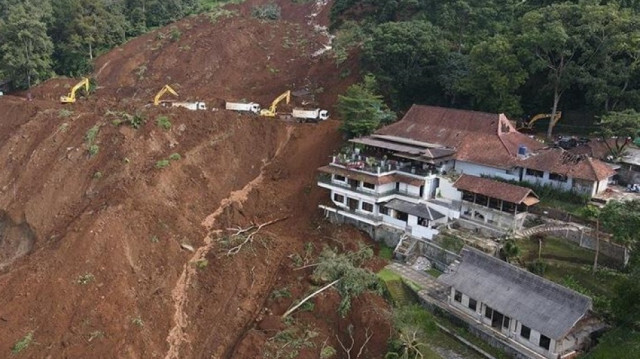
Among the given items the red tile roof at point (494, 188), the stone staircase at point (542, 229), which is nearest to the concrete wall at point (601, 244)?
the stone staircase at point (542, 229)

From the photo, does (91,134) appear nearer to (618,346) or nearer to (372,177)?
(372,177)

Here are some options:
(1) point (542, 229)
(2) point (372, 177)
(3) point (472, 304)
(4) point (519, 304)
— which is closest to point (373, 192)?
(2) point (372, 177)

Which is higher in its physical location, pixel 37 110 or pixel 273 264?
pixel 37 110

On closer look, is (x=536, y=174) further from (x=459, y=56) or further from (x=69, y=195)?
(x=69, y=195)

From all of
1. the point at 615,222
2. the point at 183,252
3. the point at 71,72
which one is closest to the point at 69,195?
the point at 183,252

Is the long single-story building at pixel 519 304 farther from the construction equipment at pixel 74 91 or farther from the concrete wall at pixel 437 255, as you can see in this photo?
the construction equipment at pixel 74 91

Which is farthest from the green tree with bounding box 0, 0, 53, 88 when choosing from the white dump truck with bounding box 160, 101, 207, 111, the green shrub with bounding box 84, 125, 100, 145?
the green shrub with bounding box 84, 125, 100, 145
